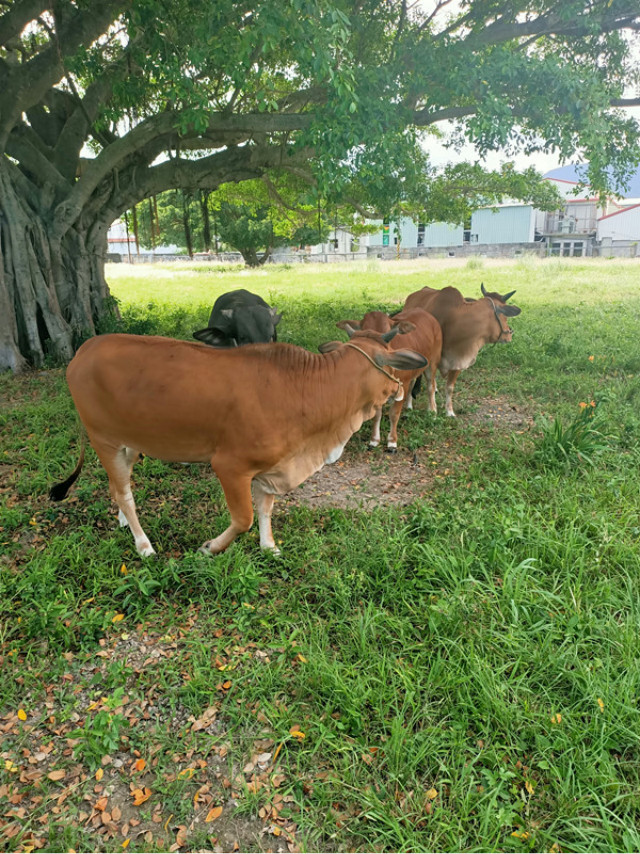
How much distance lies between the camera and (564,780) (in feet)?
7.73

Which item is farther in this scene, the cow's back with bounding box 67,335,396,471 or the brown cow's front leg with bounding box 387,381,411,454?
the brown cow's front leg with bounding box 387,381,411,454

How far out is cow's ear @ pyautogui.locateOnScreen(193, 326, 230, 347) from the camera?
564cm

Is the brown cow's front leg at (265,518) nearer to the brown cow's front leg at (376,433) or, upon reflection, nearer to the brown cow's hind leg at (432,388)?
the brown cow's front leg at (376,433)

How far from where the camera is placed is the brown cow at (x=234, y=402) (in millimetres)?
3498

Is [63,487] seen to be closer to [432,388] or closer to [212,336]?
[212,336]

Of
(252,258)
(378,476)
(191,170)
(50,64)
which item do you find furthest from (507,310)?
(252,258)

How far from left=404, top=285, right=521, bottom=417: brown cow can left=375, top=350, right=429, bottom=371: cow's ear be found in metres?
3.23

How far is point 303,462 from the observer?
376cm

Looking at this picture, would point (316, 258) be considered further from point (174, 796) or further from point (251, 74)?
point (174, 796)

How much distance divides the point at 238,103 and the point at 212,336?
5294 mm

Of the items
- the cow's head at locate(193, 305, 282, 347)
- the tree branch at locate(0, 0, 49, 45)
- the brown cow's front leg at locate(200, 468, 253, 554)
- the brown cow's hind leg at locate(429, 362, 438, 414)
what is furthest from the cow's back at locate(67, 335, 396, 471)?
the tree branch at locate(0, 0, 49, 45)

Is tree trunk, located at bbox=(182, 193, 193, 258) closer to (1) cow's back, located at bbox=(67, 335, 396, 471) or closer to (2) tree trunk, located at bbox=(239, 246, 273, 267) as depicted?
(1) cow's back, located at bbox=(67, 335, 396, 471)

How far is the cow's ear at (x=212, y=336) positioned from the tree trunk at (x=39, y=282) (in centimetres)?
363

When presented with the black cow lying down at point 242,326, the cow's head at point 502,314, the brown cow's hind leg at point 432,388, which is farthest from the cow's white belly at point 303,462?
the cow's head at point 502,314
